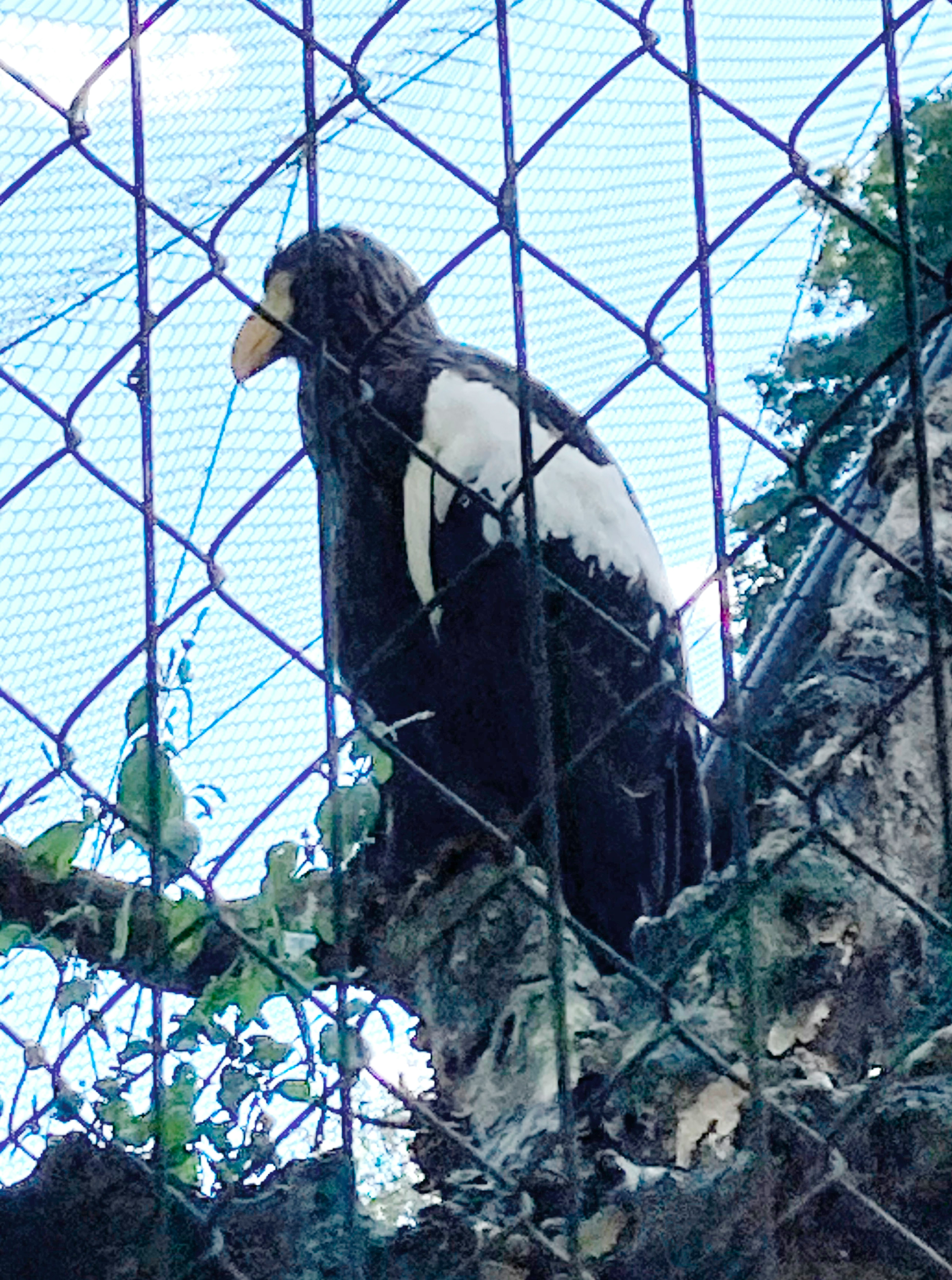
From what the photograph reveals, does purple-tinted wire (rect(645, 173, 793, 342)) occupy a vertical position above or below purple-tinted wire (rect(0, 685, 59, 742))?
above

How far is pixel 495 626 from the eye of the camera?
251cm

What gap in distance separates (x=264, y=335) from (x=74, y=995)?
5.77 ft

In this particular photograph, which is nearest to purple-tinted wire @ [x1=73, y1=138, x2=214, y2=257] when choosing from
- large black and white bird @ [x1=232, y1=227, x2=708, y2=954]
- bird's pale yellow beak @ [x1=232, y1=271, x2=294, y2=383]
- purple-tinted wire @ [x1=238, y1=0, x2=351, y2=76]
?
purple-tinted wire @ [x1=238, y1=0, x2=351, y2=76]

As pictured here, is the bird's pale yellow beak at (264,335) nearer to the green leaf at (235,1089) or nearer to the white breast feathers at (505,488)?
the white breast feathers at (505,488)

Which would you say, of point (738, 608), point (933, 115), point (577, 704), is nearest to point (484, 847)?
point (577, 704)

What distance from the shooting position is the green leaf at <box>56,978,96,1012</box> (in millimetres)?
1169

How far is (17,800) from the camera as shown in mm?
1188

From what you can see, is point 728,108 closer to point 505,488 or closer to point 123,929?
point 123,929

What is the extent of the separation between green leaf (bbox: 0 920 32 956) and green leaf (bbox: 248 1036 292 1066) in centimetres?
16

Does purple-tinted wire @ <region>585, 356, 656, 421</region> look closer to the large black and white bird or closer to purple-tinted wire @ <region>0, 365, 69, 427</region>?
purple-tinted wire @ <region>0, 365, 69, 427</region>

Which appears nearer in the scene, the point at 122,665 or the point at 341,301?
the point at 122,665

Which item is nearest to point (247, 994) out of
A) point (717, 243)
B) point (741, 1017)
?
point (741, 1017)

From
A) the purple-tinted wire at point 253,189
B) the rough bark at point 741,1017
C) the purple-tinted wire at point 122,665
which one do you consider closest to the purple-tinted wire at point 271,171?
the purple-tinted wire at point 253,189

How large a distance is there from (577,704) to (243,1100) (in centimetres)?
140
